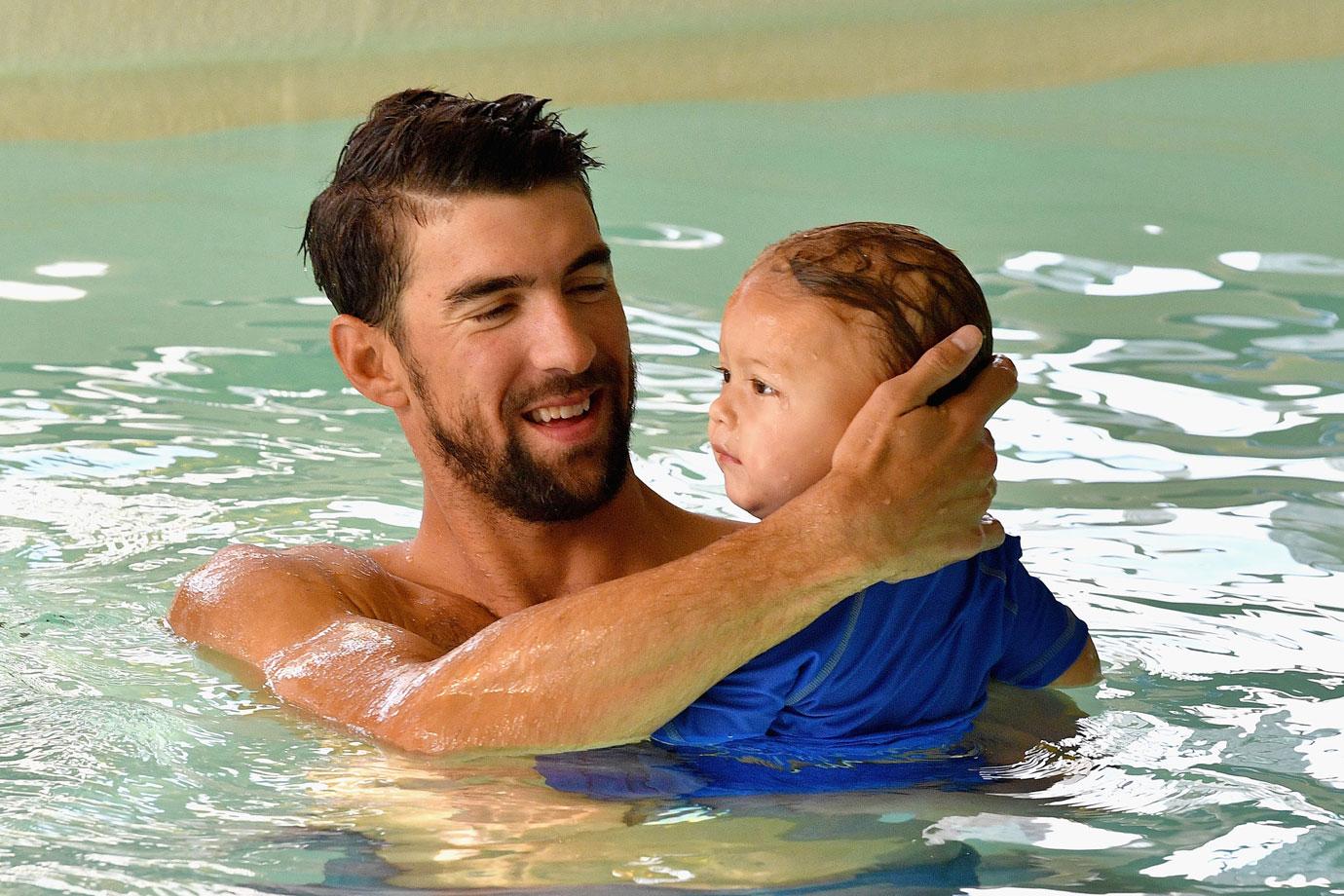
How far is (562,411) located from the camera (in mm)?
2695

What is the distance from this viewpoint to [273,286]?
592 centimetres

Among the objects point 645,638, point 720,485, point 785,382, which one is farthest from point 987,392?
point 720,485

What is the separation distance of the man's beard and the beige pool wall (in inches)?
209

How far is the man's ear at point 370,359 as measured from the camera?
289cm

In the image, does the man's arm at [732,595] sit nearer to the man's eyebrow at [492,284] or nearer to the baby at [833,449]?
the baby at [833,449]

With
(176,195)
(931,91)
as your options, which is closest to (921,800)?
(176,195)

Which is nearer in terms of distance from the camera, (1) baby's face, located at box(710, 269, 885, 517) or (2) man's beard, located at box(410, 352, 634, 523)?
(1) baby's face, located at box(710, 269, 885, 517)

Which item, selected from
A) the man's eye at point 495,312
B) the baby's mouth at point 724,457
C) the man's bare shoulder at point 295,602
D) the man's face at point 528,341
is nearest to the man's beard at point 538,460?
the man's face at point 528,341

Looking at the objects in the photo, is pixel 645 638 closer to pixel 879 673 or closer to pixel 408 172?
pixel 879 673

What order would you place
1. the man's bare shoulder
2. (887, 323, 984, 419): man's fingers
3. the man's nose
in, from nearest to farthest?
1. (887, 323, 984, 419): man's fingers
2. the man's nose
3. the man's bare shoulder

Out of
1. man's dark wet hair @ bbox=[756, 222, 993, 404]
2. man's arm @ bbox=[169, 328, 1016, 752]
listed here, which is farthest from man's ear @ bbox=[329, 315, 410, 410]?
man's dark wet hair @ bbox=[756, 222, 993, 404]

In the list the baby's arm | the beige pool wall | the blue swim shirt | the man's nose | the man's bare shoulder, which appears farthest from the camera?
the beige pool wall

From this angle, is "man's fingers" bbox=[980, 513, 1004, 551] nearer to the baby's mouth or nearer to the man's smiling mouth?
the baby's mouth

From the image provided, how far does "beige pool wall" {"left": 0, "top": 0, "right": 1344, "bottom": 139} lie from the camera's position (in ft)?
26.2
